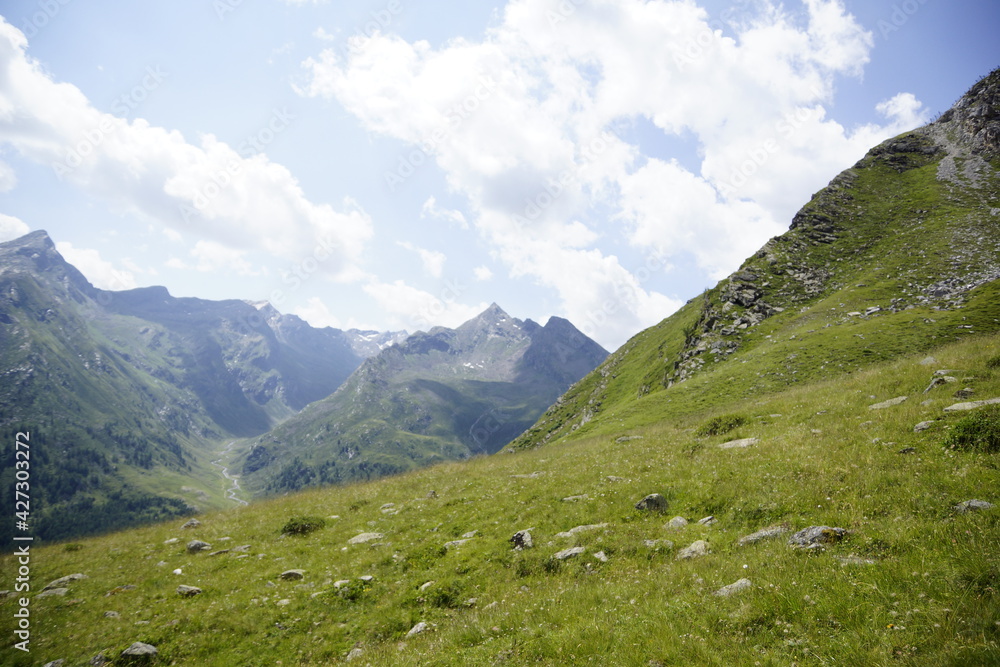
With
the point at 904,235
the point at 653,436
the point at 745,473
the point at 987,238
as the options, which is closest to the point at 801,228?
the point at 904,235

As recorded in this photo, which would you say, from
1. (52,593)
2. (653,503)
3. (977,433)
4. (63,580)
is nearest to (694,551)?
(653,503)

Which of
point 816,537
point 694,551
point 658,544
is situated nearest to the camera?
point 816,537

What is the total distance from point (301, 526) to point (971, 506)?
25.4m

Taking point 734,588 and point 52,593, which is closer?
point 734,588

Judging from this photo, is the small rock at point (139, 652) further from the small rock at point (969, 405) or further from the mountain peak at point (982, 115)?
the mountain peak at point (982, 115)

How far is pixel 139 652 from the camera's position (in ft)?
42.8

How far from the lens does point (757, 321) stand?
6612 cm

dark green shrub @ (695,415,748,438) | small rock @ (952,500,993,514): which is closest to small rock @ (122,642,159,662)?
small rock @ (952,500,993,514)

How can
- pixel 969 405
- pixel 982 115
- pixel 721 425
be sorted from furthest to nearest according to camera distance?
pixel 982 115 → pixel 721 425 → pixel 969 405

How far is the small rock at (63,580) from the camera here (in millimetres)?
18125

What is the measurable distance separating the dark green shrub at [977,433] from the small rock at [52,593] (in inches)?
1284

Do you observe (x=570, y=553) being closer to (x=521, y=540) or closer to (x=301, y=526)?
(x=521, y=540)

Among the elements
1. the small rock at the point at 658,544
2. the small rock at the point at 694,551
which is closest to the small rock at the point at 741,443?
the small rock at the point at 658,544

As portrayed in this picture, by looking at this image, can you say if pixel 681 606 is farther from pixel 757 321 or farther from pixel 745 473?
pixel 757 321
